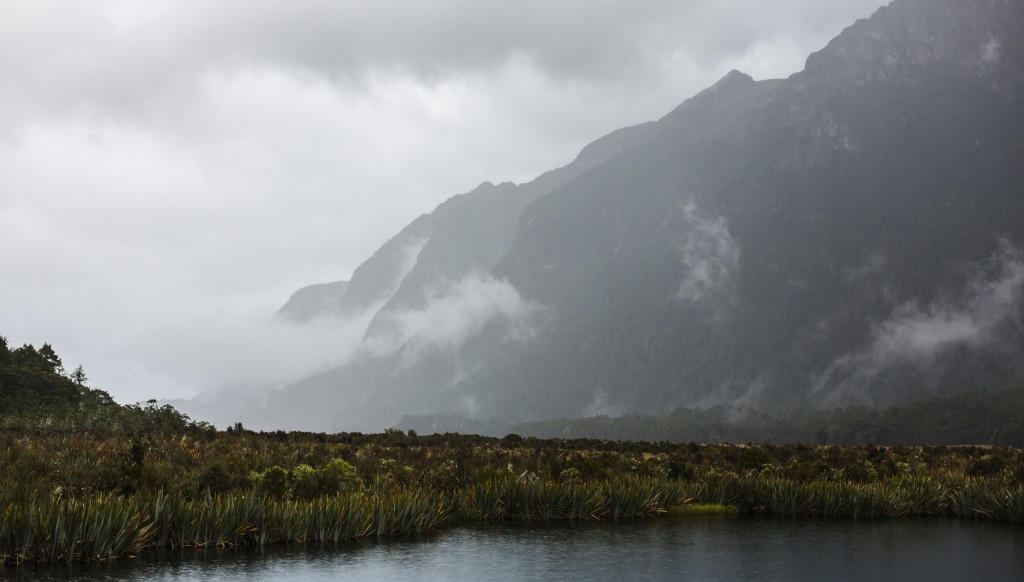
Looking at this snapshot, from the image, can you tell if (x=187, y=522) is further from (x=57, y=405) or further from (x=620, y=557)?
(x=57, y=405)

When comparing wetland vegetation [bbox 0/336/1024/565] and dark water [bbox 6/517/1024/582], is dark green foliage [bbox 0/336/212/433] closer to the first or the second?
wetland vegetation [bbox 0/336/1024/565]

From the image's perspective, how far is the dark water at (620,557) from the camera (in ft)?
75.6

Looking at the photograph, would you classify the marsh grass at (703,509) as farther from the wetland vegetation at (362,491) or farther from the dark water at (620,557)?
the dark water at (620,557)

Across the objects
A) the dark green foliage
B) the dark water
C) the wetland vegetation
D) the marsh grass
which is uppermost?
the dark green foliage

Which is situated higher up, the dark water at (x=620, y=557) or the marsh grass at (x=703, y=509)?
the marsh grass at (x=703, y=509)

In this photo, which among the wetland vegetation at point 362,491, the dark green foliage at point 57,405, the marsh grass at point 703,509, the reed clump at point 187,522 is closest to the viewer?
the reed clump at point 187,522

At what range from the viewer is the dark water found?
2305 centimetres

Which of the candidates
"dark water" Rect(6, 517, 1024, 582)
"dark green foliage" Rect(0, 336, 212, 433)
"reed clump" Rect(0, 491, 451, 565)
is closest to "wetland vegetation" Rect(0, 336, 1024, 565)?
"reed clump" Rect(0, 491, 451, 565)

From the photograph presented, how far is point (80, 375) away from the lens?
108 metres

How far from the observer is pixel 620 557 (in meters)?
26.2

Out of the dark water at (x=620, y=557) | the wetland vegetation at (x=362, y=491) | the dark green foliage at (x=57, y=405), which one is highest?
the dark green foliage at (x=57, y=405)

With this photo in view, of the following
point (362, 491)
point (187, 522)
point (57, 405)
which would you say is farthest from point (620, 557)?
point (57, 405)

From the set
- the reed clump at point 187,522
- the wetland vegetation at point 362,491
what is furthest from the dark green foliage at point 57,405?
the reed clump at point 187,522

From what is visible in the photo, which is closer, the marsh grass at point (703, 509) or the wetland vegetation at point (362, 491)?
the wetland vegetation at point (362, 491)
